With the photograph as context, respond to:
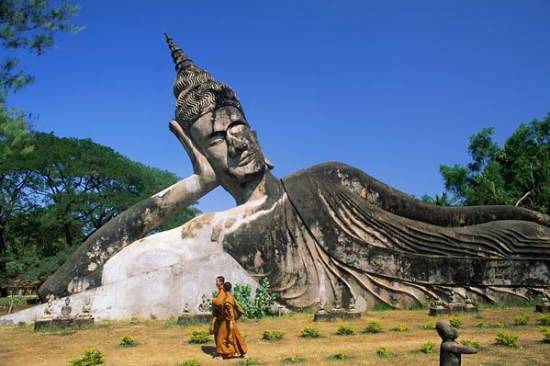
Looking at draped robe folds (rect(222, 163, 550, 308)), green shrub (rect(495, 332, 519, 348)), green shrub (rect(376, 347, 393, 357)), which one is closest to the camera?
green shrub (rect(376, 347, 393, 357))

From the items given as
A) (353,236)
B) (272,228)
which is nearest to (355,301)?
(353,236)

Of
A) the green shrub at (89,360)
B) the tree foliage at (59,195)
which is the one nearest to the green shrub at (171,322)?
the green shrub at (89,360)

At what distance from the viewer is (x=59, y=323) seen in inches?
391

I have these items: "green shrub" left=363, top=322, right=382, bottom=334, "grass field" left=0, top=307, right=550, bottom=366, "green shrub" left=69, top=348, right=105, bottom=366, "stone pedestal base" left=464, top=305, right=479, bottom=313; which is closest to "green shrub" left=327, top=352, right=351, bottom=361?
"grass field" left=0, top=307, right=550, bottom=366

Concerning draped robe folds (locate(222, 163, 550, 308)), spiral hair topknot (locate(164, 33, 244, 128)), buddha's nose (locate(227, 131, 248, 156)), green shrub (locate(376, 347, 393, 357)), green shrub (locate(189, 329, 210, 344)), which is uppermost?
spiral hair topknot (locate(164, 33, 244, 128))

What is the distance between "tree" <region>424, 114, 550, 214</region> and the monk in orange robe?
20.2 m

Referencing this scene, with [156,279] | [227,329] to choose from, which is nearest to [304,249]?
[156,279]

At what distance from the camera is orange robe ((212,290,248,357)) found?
7.12m

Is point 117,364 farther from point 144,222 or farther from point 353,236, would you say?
point 353,236

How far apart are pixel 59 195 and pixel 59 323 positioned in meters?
18.5

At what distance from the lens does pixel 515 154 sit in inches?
1108

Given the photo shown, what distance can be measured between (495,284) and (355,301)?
3.13 m

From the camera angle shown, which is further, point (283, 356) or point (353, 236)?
point (353, 236)

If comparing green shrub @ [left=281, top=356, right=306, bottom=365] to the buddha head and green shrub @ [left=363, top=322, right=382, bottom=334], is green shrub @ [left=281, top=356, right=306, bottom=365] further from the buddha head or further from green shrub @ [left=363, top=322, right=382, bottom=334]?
the buddha head
